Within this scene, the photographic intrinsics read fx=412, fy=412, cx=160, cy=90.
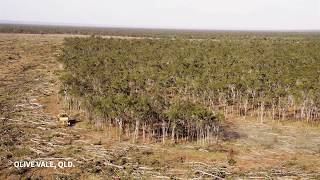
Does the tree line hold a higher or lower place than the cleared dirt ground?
higher

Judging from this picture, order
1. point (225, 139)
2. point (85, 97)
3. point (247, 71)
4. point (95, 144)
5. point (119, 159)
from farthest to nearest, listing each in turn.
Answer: point (247, 71) < point (85, 97) < point (225, 139) < point (95, 144) < point (119, 159)

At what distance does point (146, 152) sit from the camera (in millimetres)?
34188

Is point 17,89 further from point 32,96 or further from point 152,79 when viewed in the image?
point 152,79

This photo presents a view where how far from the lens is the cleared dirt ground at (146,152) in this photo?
29.7 meters

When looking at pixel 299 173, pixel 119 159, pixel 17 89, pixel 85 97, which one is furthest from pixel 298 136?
pixel 17 89

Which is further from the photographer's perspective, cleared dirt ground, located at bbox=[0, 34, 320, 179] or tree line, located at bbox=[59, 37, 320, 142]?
Result: tree line, located at bbox=[59, 37, 320, 142]

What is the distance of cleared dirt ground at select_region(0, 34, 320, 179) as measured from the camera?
29.7 meters

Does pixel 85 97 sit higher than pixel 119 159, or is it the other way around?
pixel 85 97

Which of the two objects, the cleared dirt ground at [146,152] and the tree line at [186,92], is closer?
the cleared dirt ground at [146,152]

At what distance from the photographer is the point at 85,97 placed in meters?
44.3

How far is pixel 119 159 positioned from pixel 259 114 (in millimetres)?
21798

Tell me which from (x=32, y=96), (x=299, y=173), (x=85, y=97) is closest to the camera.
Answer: (x=299, y=173)

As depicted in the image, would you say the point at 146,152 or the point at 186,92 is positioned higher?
the point at 186,92

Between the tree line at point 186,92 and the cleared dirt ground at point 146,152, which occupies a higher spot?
the tree line at point 186,92
